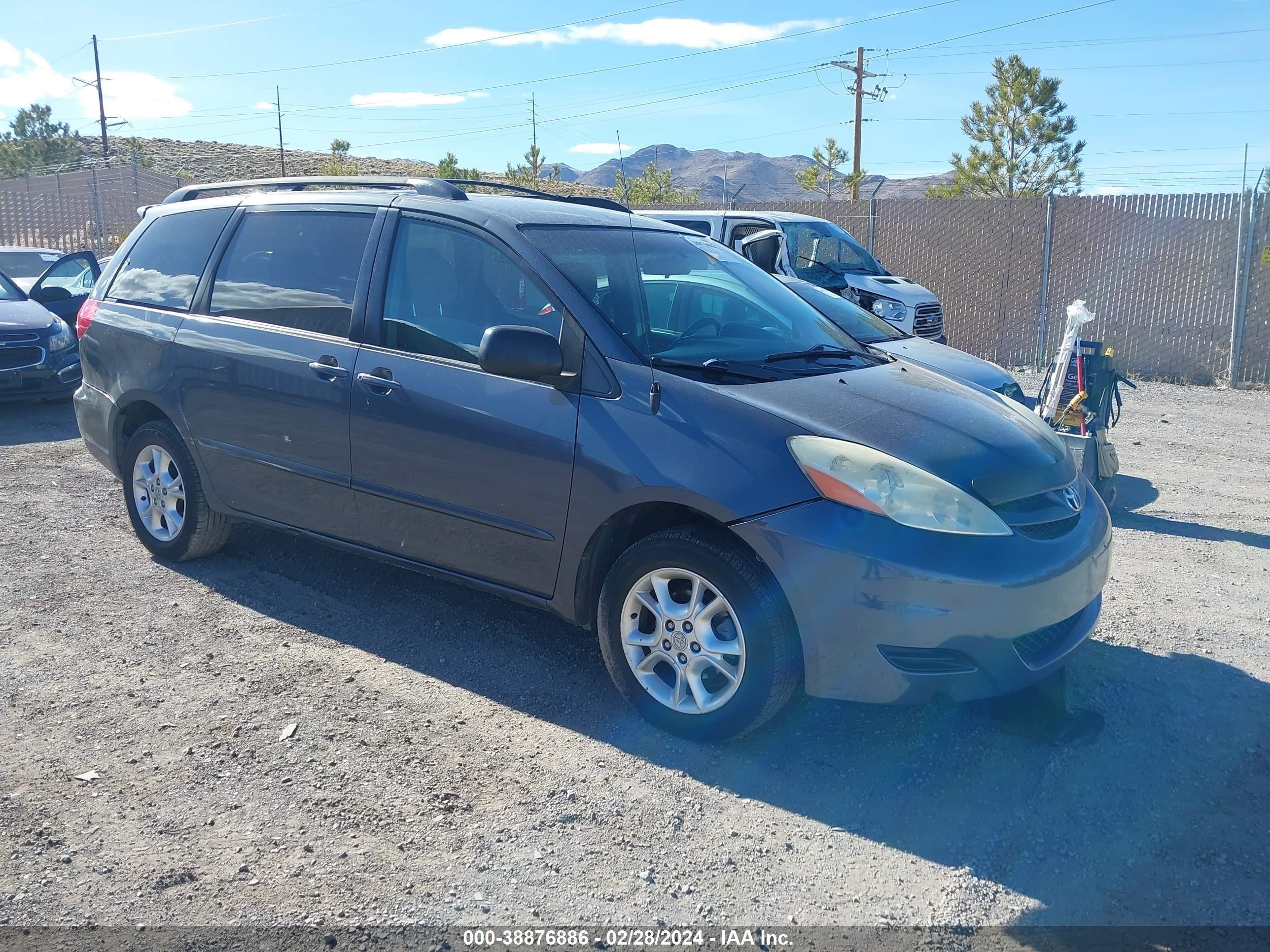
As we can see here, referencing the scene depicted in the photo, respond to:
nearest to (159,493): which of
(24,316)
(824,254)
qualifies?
(24,316)

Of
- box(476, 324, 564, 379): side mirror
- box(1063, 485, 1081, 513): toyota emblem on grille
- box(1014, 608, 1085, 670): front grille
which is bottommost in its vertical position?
box(1014, 608, 1085, 670): front grille

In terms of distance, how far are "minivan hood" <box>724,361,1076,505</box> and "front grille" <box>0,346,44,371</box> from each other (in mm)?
8919

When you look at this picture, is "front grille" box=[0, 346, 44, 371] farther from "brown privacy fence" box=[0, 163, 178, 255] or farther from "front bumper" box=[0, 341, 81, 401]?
"brown privacy fence" box=[0, 163, 178, 255]

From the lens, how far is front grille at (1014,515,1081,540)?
3621 millimetres

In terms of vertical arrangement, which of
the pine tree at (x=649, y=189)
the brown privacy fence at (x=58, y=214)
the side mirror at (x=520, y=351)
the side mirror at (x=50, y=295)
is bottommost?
the side mirror at (x=520, y=351)

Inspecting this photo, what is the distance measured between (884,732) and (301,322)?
10.1 ft

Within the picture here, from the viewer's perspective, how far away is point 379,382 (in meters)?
4.40

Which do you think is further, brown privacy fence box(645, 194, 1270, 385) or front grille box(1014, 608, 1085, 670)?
brown privacy fence box(645, 194, 1270, 385)

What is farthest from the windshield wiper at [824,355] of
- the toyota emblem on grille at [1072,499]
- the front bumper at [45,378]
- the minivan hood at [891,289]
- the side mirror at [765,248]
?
the front bumper at [45,378]

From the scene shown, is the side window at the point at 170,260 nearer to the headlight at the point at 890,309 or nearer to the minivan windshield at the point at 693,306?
the minivan windshield at the point at 693,306

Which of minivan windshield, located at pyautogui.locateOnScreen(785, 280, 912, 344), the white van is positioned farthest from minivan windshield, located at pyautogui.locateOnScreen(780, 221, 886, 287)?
minivan windshield, located at pyautogui.locateOnScreen(785, 280, 912, 344)

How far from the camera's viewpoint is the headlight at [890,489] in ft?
11.3

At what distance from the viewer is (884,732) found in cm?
392

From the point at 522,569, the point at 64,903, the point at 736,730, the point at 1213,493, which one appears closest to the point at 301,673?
the point at 522,569
